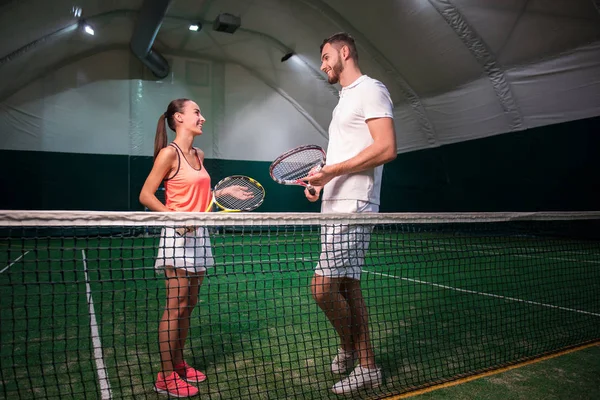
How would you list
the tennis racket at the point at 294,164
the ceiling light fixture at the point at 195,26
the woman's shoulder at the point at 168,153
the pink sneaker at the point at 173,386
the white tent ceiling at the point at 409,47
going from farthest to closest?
the ceiling light fixture at the point at 195,26, the white tent ceiling at the point at 409,47, the tennis racket at the point at 294,164, the woman's shoulder at the point at 168,153, the pink sneaker at the point at 173,386

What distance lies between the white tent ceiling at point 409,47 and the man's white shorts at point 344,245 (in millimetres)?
8130

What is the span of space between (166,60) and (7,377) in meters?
12.4

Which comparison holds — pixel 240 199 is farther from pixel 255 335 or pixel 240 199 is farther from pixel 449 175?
pixel 449 175

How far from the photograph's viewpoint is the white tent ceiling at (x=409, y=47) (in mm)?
9086

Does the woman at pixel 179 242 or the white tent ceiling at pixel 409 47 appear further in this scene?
the white tent ceiling at pixel 409 47

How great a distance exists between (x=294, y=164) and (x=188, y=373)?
1564mm

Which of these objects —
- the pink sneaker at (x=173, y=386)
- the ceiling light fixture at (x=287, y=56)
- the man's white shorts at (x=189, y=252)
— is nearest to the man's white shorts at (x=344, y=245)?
the man's white shorts at (x=189, y=252)

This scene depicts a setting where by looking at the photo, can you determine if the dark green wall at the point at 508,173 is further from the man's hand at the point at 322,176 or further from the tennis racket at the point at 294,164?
the man's hand at the point at 322,176

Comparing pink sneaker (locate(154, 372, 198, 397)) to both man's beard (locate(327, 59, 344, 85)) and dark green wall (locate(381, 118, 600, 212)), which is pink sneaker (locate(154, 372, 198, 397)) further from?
dark green wall (locate(381, 118, 600, 212))

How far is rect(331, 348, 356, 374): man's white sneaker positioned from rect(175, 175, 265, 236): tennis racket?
1145mm

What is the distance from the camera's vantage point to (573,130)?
9.97 metres

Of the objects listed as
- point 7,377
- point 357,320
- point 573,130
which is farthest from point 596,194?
point 7,377

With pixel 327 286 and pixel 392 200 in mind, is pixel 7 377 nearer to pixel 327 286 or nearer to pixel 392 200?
pixel 327 286

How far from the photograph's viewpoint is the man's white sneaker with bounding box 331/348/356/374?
2.76m
